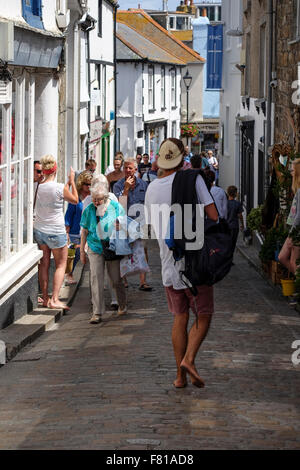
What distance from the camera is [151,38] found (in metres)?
51.2

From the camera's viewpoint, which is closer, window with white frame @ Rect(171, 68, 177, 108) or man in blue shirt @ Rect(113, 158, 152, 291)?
man in blue shirt @ Rect(113, 158, 152, 291)

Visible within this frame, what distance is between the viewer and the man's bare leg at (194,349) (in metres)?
6.60

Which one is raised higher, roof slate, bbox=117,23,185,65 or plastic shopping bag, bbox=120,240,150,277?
roof slate, bbox=117,23,185,65

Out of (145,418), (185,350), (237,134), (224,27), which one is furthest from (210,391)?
(224,27)

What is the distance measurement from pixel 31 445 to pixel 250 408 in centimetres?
159

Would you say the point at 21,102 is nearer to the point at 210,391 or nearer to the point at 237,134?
the point at 210,391

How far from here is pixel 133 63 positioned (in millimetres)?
39500

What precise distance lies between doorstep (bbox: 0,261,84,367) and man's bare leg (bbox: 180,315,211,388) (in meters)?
2.14

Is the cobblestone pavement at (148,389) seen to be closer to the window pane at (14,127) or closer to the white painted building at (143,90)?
the window pane at (14,127)

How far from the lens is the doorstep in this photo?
846cm

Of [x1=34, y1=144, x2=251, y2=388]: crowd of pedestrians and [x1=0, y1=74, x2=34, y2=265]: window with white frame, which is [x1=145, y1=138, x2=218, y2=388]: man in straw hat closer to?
[x1=34, y1=144, x2=251, y2=388]: crowd of pedestrians

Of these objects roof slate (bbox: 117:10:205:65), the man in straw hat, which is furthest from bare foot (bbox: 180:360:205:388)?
roof slate (bbox: 117:10:205:65)

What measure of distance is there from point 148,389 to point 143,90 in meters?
34.1

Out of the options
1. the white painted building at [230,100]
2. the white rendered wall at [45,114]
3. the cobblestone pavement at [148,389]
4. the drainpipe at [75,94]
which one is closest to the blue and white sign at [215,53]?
the white painted building at [230,100]
